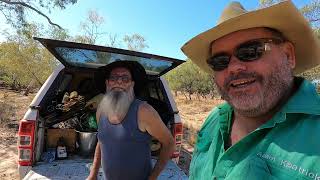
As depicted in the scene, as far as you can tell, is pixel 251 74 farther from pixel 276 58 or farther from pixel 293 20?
pixel 293 20

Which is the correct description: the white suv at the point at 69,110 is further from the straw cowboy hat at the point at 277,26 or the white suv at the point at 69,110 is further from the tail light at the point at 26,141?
the straw cowboy hat at the point at 277,26

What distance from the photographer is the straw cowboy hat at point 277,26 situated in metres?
1.42

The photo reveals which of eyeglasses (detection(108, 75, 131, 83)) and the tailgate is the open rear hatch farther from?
the tailgate

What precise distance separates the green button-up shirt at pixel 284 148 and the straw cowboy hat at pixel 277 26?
317 mm

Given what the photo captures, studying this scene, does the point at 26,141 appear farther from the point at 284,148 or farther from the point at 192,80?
the point at 192,80

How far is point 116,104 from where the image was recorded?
8.49 ft

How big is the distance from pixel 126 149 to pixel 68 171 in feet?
4.42

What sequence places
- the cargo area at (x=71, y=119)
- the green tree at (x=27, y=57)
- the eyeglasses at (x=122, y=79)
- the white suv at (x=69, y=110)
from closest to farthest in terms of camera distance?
the eyeglasses at (x=122, y=79)
the white suv at (x=69, y=110)
the cargo area at (x=71, y=119)
the green tree at (x=27, y=57)

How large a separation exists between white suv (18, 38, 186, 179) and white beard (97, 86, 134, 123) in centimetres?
51

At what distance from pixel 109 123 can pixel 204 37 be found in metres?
1.17

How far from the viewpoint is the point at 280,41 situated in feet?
4.98

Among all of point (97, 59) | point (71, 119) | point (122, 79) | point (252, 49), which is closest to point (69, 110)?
point (71, 119)

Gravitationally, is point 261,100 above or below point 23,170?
above

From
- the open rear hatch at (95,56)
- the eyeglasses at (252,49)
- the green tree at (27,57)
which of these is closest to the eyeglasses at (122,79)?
the open rear hatch at (95,56)
